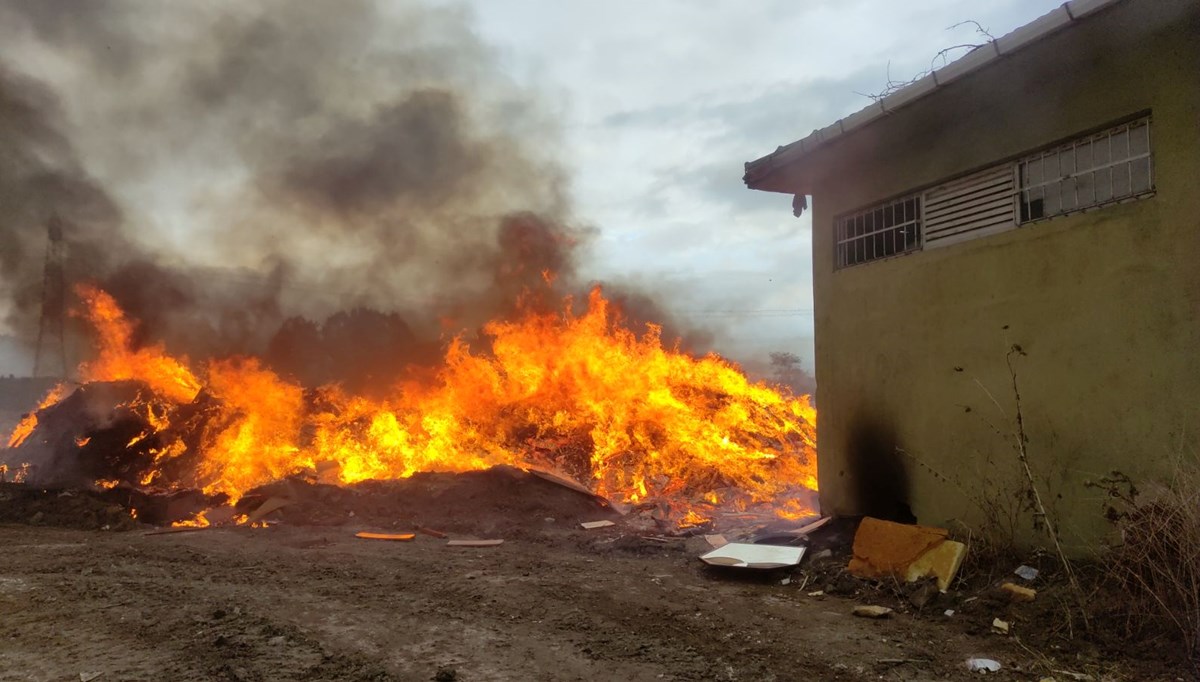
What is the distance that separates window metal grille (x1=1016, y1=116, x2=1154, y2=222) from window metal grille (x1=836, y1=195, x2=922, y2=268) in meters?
1.28

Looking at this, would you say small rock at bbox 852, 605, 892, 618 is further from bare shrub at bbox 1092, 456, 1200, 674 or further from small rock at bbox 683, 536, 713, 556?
small rock at bbox 683, 536, 713, 556

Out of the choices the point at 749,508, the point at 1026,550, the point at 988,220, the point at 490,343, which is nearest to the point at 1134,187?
the point at 988,220

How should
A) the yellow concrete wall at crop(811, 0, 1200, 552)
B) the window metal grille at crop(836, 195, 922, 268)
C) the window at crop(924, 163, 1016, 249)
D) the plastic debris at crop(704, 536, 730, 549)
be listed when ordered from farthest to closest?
the plastic debris at crop(704, 536, 730, 549)
the window metal grille at crop(836, 195, 922, 268)
the window at crop(924, 163, 1016, 249)
the yellow concrete wall at crop(811, 0, 1200, 552)

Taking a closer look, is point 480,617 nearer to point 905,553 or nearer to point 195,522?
point 905,553

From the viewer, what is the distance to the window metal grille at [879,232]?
7.58 m

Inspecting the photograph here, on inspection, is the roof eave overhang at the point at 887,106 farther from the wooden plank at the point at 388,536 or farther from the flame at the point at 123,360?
the flame at the point at 123,360

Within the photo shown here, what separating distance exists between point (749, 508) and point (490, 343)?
811 cm

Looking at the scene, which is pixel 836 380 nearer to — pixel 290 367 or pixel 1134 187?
pixel 1134 187

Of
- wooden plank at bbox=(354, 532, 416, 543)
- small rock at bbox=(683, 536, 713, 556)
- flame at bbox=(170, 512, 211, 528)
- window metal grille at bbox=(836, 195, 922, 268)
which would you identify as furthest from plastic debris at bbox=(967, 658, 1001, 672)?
flame at bbox=(170, 512, 211, 528)

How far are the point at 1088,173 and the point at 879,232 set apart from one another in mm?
2412

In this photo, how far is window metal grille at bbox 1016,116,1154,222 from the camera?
17.8ft

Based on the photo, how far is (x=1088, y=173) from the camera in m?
5.81

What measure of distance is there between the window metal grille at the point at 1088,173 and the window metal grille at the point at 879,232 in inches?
50.5

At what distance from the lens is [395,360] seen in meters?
19.4
